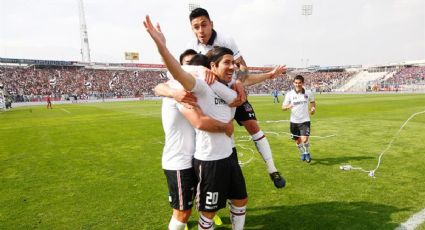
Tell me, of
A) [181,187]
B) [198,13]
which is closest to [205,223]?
[181,187]

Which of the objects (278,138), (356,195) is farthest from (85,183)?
(278,138)

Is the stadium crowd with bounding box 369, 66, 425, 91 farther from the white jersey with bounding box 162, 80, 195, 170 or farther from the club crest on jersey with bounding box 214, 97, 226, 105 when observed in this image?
the white jersey with bounding box 162, 80, 195, 170

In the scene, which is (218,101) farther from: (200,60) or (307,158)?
(307,158)

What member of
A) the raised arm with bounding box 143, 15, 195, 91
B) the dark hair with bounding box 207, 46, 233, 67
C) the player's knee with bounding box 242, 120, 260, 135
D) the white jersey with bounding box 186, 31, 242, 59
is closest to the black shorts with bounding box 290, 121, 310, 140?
the player's knee with bounding box 242, 120, 260, 135

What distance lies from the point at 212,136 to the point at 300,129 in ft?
19.5

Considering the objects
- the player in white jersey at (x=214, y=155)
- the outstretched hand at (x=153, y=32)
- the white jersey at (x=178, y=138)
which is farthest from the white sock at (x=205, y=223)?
the outstretched hand at (x=153, y=32)

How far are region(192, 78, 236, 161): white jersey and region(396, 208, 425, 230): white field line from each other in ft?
9.18

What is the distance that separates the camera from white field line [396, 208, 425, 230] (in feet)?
14.1

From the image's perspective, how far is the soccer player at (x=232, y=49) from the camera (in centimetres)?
395

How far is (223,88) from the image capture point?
129 inches

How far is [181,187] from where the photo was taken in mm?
3473

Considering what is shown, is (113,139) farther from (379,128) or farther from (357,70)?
(357,70)

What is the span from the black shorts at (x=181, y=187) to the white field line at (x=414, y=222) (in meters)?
2.92

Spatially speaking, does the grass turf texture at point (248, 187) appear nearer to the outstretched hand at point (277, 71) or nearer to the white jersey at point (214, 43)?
the outstretched hand at point (277, 71)
